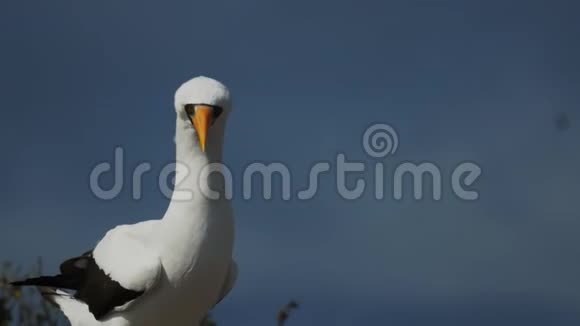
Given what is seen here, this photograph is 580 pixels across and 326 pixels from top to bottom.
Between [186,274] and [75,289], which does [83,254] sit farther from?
[186,274]

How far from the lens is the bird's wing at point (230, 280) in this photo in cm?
1298

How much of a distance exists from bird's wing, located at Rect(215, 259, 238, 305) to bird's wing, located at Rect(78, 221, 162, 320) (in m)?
1.00

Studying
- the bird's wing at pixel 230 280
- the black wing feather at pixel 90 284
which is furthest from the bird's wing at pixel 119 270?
the bird's wing at pixel 230 280

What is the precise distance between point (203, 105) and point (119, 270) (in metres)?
2.07

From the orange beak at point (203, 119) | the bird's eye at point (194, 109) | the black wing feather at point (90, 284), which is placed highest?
the bird's eye at point (194, 109)

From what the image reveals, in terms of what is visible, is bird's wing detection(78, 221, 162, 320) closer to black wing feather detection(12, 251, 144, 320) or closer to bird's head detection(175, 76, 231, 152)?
black wing feather detection(12, 251, 144, 320)

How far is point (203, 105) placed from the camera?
1173 cm

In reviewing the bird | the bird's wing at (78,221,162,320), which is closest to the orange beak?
the bird

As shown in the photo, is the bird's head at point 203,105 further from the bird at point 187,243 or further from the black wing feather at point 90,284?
the black wing feather at point 90,284

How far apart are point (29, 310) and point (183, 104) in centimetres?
372

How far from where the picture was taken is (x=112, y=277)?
41.3 feet

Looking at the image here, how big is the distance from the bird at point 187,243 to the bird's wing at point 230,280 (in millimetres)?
353

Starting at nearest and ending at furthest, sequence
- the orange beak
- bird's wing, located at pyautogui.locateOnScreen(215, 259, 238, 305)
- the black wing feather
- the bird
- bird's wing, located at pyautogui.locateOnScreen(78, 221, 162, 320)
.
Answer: the orange beak, the bird, bird's wing, located at pyautogui.locateOnScreen(78, 221, 162, 320), the black wing feather, bird's wing, located at pyautogui.locateOnScreen(215, 259, 238, 305)

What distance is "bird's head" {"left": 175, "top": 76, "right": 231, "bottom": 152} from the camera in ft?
38.5
